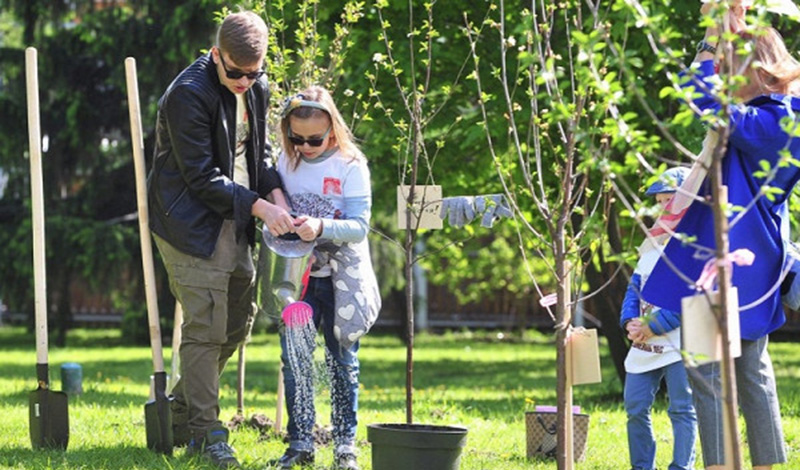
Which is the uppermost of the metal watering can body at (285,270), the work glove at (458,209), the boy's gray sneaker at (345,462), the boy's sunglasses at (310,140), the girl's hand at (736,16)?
the girl's hand at (736,16)

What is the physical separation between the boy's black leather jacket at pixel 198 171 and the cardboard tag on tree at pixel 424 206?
20.2 inches

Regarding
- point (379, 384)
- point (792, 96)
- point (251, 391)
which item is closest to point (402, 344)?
point (379, 384)

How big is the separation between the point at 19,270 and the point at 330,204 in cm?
1163

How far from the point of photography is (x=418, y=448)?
429 cm

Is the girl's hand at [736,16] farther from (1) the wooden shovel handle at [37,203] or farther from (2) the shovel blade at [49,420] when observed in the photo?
(2) the shovel blade at [49,420]

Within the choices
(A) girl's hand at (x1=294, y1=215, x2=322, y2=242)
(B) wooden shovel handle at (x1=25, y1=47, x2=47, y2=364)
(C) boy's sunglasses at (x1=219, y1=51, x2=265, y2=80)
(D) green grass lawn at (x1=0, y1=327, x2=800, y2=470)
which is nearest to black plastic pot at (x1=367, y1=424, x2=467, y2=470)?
(D) green grass lawn at (x1=0, y1=327, x2=800, y2=470)

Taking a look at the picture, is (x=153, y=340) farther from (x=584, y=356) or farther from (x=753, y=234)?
(x=753, y=234)

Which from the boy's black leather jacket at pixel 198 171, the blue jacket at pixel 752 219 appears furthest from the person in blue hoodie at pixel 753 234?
the boy's black leather jacket at pixel 198 171

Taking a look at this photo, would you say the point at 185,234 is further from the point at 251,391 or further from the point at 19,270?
the point at 19,270

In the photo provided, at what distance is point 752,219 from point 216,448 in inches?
90.5

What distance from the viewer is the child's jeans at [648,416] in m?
4.93

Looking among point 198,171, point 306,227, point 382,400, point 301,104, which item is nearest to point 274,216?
point 306,227

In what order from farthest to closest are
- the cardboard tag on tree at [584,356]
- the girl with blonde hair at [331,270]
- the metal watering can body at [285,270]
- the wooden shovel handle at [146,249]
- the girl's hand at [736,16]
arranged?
the wooden shovel handle at [146,249]
the girl with blonde hair at [331,270]
the metal watering can body at [285,270]
the cardboard tag on tree at [584,356]
the girl's hand at [736,16]

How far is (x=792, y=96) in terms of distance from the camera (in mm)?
3885
